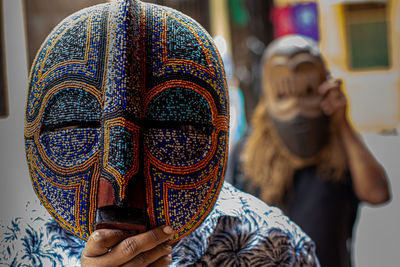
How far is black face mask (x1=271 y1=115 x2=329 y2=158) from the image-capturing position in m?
1.22

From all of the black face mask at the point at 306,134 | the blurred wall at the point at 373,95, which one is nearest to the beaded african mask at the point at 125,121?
the black face mask at the point at 306,134

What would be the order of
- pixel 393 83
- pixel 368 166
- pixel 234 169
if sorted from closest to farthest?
pixel 368 166 → pixel 234 169 → pixel 393 83

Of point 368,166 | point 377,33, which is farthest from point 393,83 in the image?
point 368,166

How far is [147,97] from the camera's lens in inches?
22.5

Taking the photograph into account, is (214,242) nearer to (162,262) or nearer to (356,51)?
(162,262)

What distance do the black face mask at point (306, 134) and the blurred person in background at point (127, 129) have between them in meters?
0.62

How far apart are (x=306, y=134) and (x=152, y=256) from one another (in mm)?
770

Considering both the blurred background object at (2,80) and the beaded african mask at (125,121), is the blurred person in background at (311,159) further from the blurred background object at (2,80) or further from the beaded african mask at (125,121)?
the blurred background object at (2,80)

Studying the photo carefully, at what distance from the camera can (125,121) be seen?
550mm

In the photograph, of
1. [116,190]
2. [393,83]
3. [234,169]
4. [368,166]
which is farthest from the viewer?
[393,83]

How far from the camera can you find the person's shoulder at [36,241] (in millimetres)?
672

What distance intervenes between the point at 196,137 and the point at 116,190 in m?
0.12

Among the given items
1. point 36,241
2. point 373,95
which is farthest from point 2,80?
point 373,95

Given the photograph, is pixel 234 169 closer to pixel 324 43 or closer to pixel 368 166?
pixel 368 166
